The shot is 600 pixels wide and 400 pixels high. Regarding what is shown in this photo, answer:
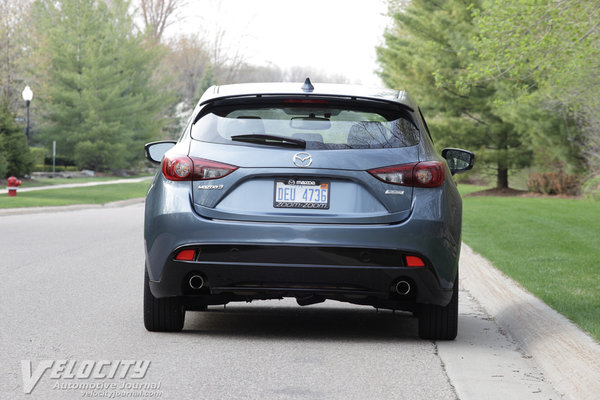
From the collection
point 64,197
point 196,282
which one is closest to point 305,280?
point 196,282

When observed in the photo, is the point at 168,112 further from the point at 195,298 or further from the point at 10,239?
the point at 195,298

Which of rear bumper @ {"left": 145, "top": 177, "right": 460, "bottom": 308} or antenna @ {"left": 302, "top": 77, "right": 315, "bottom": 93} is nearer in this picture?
rear bumper @ {"left": 145, "top": 177, "right": 460, "bottom": 308}

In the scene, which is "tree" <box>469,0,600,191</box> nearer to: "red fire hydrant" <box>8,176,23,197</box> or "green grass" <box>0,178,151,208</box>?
"green grass" <box>0,178,151,208</box>

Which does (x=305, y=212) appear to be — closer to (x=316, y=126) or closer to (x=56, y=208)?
(x=316, y=126)

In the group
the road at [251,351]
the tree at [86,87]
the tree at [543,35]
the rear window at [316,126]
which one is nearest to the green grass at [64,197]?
the tree at [543,35]

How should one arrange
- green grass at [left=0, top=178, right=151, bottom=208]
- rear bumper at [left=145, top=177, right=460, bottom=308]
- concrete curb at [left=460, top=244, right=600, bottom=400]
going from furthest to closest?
1. green grass at [left=0, top=178, right=151, bottom=208]
2. rear bumper at [left=145, top=177, right=460, bottom=308]
3. concrete curb at [left=460, top=244, right=600, bottom=400]

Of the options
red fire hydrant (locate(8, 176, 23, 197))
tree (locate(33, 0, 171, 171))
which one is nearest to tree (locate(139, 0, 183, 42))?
tree (locate(33, 0, 171, 171))

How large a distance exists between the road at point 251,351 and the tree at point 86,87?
4390 centimetres

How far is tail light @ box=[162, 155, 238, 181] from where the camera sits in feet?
20.0

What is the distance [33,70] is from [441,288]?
48821 millimetres

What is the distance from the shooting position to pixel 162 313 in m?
6.66

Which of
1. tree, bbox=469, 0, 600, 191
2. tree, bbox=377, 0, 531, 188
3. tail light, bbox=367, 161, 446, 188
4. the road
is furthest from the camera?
tree, bbox=377, 0, 531, 188

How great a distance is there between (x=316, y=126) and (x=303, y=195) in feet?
1.80

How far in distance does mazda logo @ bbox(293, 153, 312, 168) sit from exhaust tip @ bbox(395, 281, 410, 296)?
0.98m
